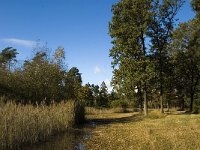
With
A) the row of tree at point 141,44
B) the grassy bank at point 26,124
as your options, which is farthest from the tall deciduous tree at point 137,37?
the grassy bank at point 26,124

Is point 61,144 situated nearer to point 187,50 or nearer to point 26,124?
point 26,124

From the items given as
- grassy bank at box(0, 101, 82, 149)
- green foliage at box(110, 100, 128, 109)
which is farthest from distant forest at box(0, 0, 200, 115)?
green foliage at box(110, 100, 128, 109)

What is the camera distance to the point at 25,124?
18.7 m

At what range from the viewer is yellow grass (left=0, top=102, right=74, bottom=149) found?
16.4m

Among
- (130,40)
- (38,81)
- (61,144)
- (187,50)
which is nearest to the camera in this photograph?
(61,144)

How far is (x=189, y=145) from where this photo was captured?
16.4 m

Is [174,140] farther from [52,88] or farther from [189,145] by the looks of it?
[52,88]

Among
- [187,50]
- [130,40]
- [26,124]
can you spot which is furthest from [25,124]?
[187,50]

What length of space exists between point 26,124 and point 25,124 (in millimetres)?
100

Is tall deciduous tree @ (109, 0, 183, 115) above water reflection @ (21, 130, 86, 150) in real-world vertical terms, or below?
above

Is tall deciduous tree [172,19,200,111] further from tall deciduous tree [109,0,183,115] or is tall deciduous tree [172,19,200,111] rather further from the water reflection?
the water reflection

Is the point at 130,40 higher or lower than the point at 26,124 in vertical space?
higher

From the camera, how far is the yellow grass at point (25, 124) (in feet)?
53.9

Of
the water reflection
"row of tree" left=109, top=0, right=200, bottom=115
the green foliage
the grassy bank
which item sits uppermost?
"row of tree" left=109, top=0, right=200, bottom=115
